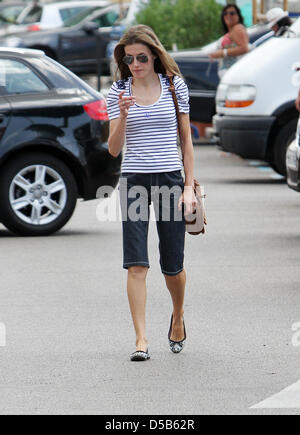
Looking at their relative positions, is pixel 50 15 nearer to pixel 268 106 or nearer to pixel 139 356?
pixel 268 106

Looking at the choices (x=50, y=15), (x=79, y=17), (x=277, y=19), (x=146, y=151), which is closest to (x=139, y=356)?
(x=146, y=151)

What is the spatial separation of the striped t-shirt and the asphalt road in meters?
1.00

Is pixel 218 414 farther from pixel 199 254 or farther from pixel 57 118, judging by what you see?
pixel 57 118

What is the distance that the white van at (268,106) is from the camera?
52.5ft

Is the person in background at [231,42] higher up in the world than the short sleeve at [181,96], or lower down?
higher up

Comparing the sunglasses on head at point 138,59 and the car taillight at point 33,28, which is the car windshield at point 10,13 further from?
the sunglasses on head at point 138,59

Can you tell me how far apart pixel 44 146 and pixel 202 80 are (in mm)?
8710

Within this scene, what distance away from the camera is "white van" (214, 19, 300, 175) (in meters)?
16.0

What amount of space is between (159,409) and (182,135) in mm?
1725

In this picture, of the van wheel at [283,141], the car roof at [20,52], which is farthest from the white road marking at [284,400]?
the van wheel at [283,141]

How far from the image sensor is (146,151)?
6789mm

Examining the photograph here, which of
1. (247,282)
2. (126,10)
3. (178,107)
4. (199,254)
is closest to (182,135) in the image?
(178,107)

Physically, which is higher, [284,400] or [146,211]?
[146,211]

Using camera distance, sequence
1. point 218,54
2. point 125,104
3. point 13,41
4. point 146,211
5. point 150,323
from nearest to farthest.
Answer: point 125,104
point 146,211
point 150,323
point 218,54
point 13,41
